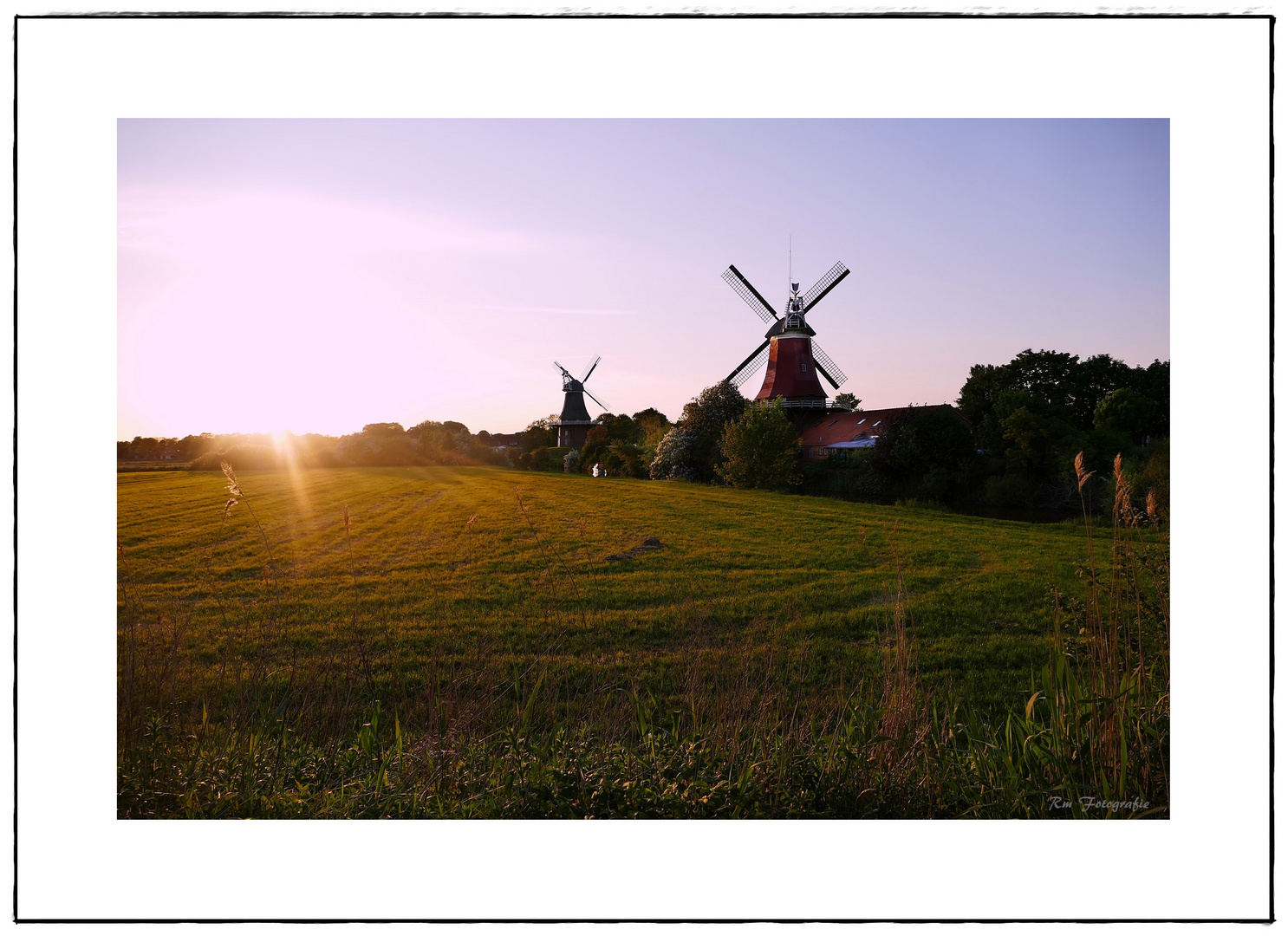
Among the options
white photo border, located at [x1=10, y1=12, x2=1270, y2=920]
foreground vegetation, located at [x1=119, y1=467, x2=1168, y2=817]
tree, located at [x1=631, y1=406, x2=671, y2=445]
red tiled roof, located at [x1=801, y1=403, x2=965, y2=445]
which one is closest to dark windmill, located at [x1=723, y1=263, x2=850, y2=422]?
red tiled roof, located at [x1=801, y1=403, x2=965, y2=445]

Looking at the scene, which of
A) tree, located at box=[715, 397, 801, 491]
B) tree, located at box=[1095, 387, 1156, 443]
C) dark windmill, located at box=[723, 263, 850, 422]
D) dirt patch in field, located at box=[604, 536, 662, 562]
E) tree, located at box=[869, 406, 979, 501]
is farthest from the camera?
dark windmill, located at box=[723, 263, 850, 422]

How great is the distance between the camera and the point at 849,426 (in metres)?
13.8

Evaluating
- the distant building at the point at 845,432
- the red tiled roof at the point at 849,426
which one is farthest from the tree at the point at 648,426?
the red tiled roof at the point at 849,426

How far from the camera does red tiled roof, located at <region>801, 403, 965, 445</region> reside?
12141 millimetres

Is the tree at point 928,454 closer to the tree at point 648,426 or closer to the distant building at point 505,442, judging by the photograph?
the tree at point 648,426

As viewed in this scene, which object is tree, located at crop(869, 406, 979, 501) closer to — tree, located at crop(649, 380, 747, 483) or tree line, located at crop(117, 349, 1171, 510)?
tree line, located at crop(117, 349, 1171, 510)

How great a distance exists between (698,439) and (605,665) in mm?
11269

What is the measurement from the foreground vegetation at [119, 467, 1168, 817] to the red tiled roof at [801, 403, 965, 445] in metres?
4.02

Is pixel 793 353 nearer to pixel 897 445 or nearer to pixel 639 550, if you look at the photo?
pixel 897 445

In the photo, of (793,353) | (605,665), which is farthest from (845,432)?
(605,665)

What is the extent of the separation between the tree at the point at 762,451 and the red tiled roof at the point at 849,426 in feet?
3.76

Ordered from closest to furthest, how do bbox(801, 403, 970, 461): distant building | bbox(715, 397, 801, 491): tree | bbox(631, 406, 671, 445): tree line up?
bbox(801, 403, 970, 461): distant building, bbox(715, 397, 801, 491): tree, bbox(631, 406, 671, 445): tree

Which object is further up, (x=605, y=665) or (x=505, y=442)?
(x=505, y=442)
